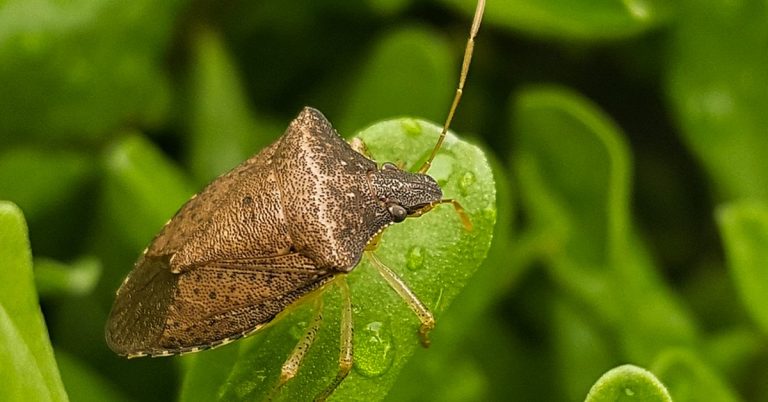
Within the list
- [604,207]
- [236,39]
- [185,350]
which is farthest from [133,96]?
[604,207]

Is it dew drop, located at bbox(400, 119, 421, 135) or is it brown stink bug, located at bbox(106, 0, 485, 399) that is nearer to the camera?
dew drop, located at bbox(400, 119, 421, 135)

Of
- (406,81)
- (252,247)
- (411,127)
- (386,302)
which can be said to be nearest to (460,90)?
(406,81)

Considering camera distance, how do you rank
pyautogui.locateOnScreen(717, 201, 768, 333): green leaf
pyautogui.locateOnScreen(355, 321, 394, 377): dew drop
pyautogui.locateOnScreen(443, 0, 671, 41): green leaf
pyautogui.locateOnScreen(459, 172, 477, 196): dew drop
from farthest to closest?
pyautogui.locateOnScreen(443, 0, 671, 41): green leaf
pyautogui.locateOnScreen(717, 201, 768, 333): green leaf
pyautogui.locateOnScreen(459, 172, 477, 196): dew drop
pyautogui.locateOnScreen(355, 321, 394, 377): dew drop

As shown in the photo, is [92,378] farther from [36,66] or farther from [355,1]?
[355,1]

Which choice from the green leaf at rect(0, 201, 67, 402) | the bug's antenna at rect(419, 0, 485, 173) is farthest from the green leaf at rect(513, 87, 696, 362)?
the green leaf at rect(0, 201, 67, 402)

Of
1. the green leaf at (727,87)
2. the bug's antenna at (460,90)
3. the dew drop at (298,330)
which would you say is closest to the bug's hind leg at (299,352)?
the dew drop at (298,330)

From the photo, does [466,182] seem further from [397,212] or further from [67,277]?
[67,277]

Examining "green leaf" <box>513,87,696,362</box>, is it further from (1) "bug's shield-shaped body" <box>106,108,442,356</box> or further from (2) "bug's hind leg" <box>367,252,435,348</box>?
(2) "bug's hind leg" <box>367,252,435,348</box>
